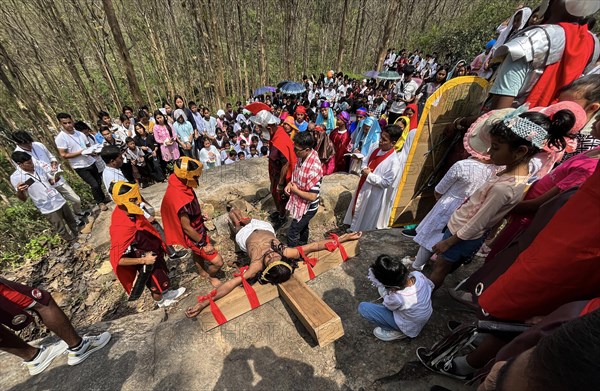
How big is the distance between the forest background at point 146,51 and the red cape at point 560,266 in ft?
22.0

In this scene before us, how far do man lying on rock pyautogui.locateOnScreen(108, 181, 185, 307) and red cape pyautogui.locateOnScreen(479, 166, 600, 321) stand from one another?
11.2ft

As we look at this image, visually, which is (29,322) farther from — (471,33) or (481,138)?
(471,33)

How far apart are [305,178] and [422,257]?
186cm

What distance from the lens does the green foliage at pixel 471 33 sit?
51.6 feet

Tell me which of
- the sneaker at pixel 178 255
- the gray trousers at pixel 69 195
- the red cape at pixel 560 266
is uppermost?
the red cape at pixel 560 266

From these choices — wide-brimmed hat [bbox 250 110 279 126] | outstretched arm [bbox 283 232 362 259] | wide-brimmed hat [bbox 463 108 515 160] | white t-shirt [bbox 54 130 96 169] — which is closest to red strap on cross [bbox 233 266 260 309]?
outstretched arm [bbox 283 232 362 259]

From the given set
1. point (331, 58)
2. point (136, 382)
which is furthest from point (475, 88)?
point (331, 58)

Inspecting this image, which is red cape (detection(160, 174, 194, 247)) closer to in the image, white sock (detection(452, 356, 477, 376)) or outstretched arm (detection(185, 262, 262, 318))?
outstretched arm (detection(185, 262, 262, 318))

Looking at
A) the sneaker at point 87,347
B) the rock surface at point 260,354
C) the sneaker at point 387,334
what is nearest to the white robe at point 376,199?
the rock surface at point 260,354

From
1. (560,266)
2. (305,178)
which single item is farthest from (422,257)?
(305,178)

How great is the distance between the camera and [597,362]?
71cm

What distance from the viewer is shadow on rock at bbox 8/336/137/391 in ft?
6.76

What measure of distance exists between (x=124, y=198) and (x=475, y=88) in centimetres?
481

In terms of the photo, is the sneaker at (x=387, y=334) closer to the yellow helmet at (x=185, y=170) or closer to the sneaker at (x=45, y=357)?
the yellow helmet at (x=185, y=170)
